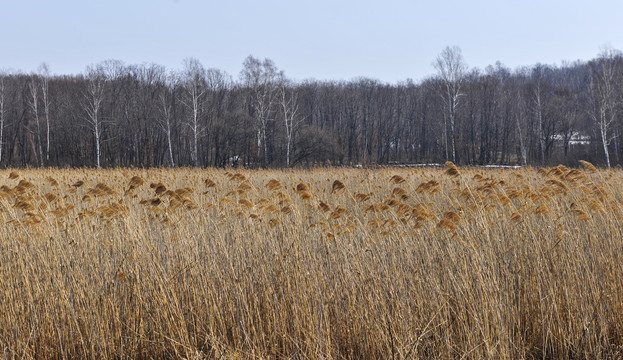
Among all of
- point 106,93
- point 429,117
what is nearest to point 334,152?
point 429,117

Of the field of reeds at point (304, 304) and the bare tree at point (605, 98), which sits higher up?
the bare tree at point (605, 98)

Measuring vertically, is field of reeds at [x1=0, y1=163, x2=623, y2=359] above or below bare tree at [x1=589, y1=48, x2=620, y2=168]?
below

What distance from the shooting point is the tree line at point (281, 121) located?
36.2 metres

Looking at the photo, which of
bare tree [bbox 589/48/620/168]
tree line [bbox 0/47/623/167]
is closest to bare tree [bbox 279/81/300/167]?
tree line [bbox 0/47/623/167]

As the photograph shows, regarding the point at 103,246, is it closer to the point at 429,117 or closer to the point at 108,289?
the point at 108,289

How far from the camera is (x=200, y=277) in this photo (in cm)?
366

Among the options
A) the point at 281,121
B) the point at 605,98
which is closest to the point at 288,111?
the point at 281,121

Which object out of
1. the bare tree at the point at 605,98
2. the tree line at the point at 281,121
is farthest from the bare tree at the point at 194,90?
the bare tree at the point at 605,98

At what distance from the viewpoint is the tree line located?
36.2m

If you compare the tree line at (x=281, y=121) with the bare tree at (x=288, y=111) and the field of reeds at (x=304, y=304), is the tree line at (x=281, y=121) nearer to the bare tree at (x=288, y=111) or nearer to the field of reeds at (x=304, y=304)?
the bare tree at (x=288, y=111)

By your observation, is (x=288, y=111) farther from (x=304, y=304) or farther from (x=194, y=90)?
(x=304, y=304)

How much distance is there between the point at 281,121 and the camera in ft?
130

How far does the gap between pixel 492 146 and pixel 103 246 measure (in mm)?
47801

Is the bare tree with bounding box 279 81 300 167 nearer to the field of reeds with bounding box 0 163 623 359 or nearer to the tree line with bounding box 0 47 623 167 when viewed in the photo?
the tree line with bounding box 0 47 623 167
